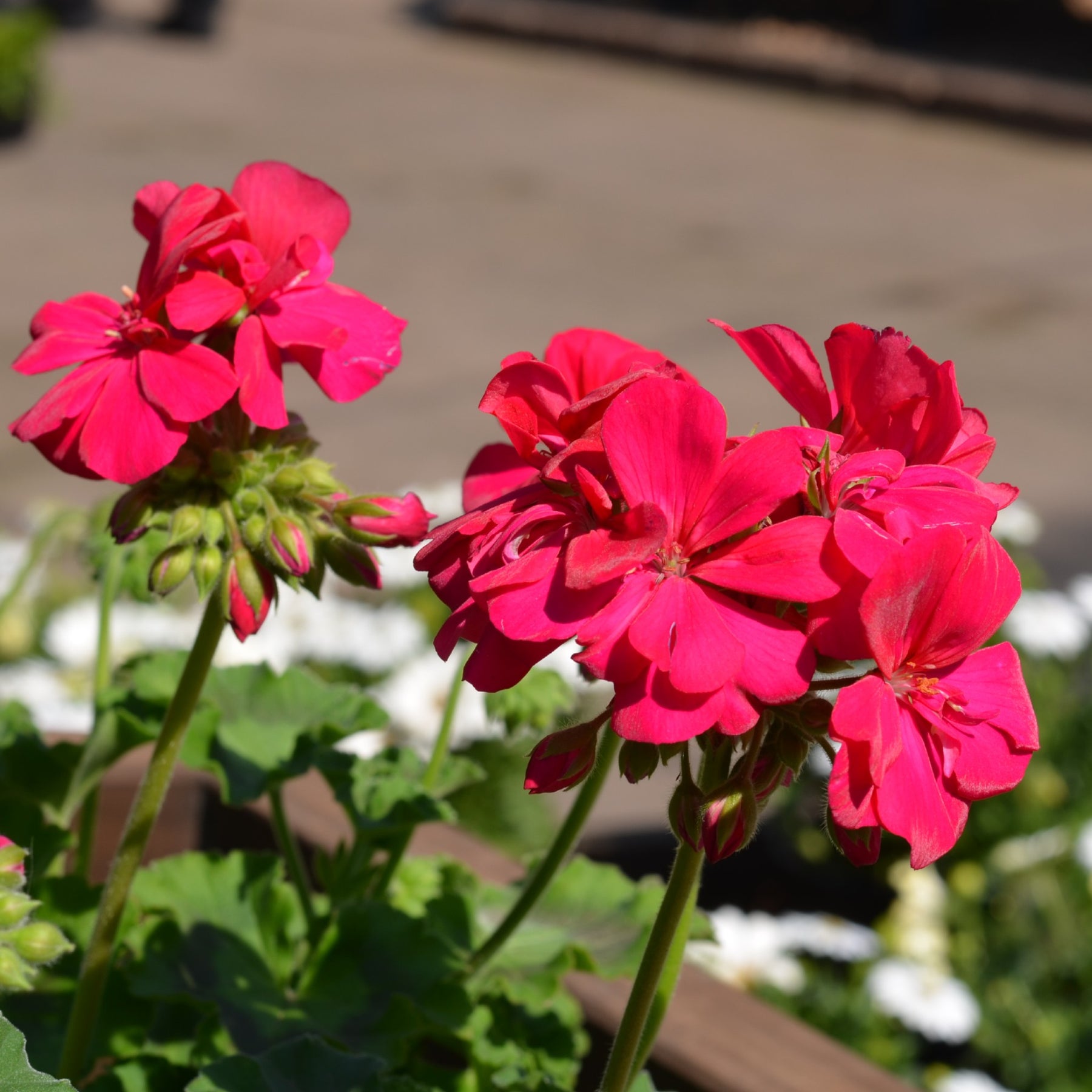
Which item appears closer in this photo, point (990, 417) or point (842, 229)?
point (990, 417)

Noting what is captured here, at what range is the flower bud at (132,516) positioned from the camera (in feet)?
3.17

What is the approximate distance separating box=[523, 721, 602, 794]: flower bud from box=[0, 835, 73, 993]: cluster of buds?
12.9 inches

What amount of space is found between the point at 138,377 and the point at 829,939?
6.23 ft

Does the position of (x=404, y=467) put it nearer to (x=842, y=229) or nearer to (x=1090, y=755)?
(x=1090, y=755)

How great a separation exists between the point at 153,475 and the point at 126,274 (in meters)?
7.10

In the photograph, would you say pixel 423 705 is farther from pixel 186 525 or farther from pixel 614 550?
pixel 614 550

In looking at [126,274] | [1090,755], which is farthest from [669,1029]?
[126,274]

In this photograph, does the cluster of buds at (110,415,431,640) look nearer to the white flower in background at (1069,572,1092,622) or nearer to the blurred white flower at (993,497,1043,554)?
the blurred white flower at (993,497,1043,554)

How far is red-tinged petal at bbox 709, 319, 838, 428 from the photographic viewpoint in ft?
2.87

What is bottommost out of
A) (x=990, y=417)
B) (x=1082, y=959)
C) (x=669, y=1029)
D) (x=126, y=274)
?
(x=126, y=274)

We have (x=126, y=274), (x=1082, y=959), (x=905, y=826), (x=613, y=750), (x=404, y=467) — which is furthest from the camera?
(x=126, y=274)

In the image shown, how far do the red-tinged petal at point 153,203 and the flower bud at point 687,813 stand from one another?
1.72ft

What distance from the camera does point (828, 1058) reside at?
59.9 inches

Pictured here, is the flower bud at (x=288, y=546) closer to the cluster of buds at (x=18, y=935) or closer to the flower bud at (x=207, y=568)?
the flower bud at (x=207, y=568)
